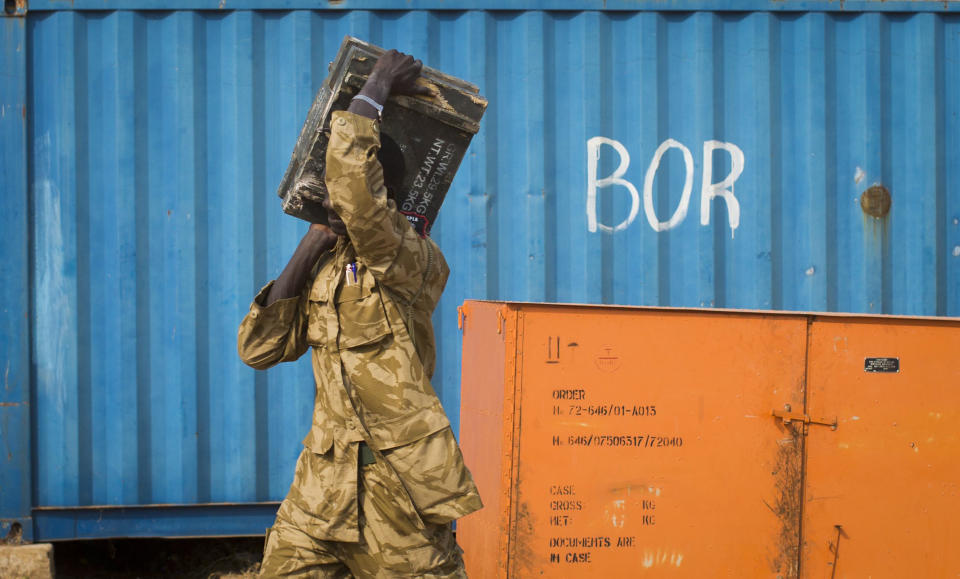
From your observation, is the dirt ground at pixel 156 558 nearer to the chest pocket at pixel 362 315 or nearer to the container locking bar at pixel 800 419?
the chest pocket at pixel 362 315

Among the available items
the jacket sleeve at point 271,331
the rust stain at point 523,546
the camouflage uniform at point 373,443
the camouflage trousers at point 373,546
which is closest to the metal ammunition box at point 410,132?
the camouflage uniform at point 373,443

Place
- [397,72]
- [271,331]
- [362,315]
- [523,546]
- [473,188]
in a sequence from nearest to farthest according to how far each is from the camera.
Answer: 1. [397,72]
2. [362,315]
3. [271,331]
4. [523,546]
5. [473,188]

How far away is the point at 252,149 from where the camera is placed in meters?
3.85

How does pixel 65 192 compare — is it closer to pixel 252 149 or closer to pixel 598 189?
pixel 252 149

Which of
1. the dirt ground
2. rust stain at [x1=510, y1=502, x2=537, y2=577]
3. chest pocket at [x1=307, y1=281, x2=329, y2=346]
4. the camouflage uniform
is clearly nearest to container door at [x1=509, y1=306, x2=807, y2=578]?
rust stain at [x1=510, y1=502, x2=537, y2=577]

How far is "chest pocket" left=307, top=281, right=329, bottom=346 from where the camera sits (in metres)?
2.20

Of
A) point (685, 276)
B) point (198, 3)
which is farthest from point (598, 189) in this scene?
point (198, 3)

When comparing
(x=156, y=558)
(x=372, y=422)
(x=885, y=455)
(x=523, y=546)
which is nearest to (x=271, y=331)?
(x=372, y=422)

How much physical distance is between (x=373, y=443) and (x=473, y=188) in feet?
6.67

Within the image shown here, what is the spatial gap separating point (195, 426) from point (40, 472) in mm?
726

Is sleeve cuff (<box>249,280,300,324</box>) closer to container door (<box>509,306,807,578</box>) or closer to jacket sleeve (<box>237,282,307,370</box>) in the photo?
jacket sleeve (<box>237,282,307,370</box>)

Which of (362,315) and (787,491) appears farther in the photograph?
(787,491)

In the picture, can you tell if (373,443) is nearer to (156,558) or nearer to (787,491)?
(787,491)

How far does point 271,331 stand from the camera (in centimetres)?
225
